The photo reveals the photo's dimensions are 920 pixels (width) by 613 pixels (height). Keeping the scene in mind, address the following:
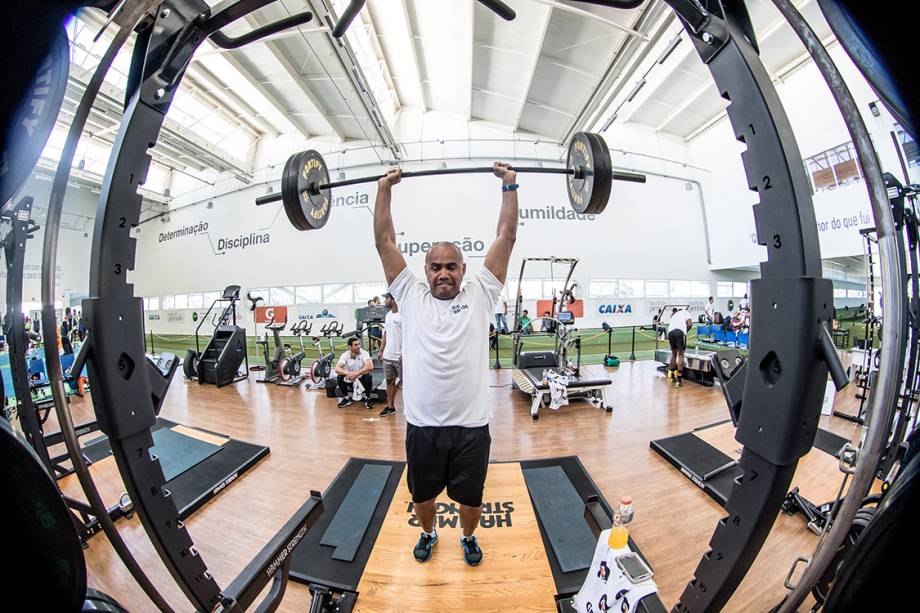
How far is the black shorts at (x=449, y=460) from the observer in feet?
5.25

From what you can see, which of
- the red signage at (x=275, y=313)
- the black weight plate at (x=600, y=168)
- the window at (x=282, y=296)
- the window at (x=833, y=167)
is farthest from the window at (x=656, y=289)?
the red signage at (x=275, y=313)

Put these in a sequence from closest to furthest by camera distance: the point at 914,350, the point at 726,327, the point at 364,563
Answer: the point at 364,563, the point at 914,350, the point at 726,327

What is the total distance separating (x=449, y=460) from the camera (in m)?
1.63

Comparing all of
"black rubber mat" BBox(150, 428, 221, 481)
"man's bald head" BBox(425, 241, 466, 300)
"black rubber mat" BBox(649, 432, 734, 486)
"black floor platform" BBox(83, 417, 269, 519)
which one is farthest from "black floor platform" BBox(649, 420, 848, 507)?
"black rubber mat" BBox(150, 428, 221, 481)

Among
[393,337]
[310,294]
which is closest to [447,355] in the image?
[393,337]

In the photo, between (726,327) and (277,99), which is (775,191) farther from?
(277,99)

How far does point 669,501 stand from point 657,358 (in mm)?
5005

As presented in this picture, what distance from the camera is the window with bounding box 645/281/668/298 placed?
1154 centimetres

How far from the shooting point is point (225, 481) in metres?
2.63

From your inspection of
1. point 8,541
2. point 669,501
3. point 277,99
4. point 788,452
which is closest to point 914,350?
point 669,501

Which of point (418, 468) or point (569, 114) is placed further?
point (569, 114)

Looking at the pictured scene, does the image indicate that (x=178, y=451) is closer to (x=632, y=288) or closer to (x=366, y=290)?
(x=366, y=290)

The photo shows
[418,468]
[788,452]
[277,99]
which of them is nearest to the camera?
[788,452]

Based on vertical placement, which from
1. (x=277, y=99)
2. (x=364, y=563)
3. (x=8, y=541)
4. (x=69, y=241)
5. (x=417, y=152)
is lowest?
(x=364, y=563)
